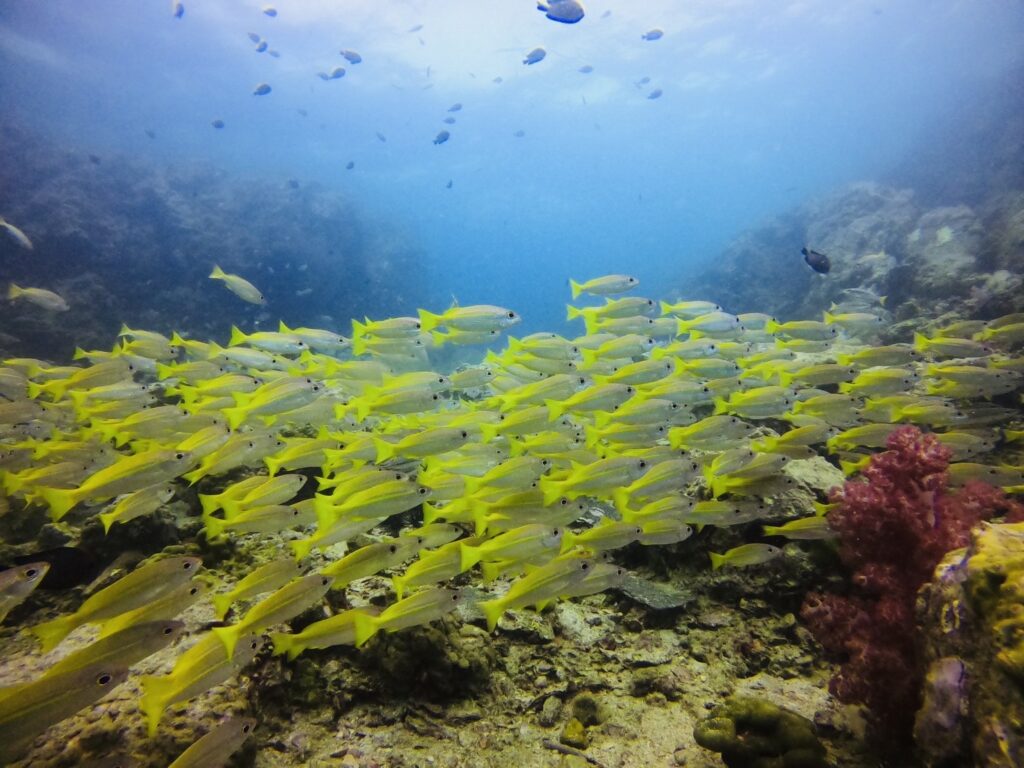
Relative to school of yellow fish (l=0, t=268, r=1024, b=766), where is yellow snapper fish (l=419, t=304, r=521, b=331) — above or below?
above

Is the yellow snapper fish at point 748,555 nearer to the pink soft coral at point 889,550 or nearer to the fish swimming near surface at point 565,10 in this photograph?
the pink soft coral at point 889,550

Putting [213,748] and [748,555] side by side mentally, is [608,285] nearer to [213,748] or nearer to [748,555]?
[748,555]

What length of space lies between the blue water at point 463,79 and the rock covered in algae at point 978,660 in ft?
109

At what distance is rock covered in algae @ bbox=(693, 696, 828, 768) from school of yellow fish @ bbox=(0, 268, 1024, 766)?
109 centimetres

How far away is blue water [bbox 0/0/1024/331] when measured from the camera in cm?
3462

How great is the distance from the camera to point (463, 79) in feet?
159

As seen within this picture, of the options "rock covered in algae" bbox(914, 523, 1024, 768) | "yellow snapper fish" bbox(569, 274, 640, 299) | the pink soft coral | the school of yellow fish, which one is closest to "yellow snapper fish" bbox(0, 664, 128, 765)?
the school of yellow fish

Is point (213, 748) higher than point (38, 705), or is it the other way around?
point (38, 705)

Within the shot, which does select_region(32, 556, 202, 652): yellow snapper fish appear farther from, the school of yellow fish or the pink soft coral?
the pink soft coral

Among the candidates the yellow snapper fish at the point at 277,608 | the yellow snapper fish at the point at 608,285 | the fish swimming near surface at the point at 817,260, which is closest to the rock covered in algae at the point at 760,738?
the yellow snapper fish at the point at 277,608

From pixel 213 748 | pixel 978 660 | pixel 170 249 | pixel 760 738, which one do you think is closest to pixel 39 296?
pixel 213 748

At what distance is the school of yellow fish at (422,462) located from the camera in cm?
269

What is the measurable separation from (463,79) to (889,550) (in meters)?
55.7

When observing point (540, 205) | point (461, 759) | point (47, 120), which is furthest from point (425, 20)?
point (540, 205)
